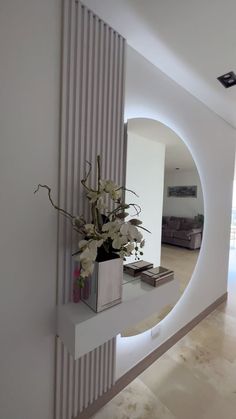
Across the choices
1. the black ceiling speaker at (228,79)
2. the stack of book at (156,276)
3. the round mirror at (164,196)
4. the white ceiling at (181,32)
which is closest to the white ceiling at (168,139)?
the round mirror at (164,196)

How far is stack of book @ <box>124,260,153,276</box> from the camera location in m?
1.44

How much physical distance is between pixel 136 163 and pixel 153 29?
2.68 feet

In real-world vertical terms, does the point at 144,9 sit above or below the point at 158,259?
above

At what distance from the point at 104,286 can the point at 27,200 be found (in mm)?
562

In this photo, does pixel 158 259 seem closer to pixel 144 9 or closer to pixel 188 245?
pixel 188 245

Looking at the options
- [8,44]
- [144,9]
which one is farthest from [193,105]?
[8,44]

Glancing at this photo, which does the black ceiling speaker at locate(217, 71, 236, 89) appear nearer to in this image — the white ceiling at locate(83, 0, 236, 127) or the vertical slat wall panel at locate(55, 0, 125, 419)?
the white ceiling at locate(83, 0, 236, 127)

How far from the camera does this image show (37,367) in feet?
3.55

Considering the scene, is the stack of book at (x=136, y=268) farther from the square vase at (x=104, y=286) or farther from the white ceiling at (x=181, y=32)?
the white ceiling at (x=181, y=32)

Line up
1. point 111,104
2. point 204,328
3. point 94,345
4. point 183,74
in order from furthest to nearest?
point 204,328 < point 183,74 < point 111,104 < point 94,345

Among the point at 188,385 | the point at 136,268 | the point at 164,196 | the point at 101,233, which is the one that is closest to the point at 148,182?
the point at 164,196

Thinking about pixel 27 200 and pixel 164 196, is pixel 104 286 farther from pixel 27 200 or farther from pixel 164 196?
pixel 164 196

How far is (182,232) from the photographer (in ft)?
6.82

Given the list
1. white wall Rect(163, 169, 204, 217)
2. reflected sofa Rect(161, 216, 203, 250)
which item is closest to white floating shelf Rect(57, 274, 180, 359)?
reflected sofa Rect(161, 216, 203, 250)
